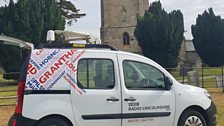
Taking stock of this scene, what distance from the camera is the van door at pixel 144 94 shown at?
7180 millimetres

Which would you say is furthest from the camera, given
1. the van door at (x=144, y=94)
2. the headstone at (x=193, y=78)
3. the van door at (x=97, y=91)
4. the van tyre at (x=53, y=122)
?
the headstone at (x=193, y=78)

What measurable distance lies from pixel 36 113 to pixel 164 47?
4179 centimetres

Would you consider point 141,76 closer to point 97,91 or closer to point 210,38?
point 97,91

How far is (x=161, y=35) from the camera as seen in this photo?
48531 millimetres

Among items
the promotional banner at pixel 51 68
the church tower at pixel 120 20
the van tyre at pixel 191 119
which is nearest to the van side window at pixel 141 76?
the van tyre at pixel 191 119

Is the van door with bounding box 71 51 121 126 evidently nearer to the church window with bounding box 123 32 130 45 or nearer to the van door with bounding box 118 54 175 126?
the van door with bounding box 118 54 175 126

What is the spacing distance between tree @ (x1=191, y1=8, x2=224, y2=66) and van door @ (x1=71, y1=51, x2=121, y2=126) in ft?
152

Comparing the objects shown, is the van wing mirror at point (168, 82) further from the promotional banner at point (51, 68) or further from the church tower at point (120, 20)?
the church tower at point (120, 20)

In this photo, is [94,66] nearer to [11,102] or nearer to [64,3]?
[11,102]

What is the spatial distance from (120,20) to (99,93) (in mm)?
58665

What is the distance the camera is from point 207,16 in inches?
2195

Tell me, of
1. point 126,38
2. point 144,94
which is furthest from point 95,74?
point 126,38

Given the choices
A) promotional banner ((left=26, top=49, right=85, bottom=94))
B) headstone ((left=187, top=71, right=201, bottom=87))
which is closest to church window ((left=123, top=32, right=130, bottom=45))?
headstone ((left=187, top=71, right=201, bottom=87))

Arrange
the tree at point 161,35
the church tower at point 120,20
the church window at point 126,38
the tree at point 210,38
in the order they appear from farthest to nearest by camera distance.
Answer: the church window at point 126,38, the church tower at point 120,20, the tree at point 210,38, the tree at point 161,35
